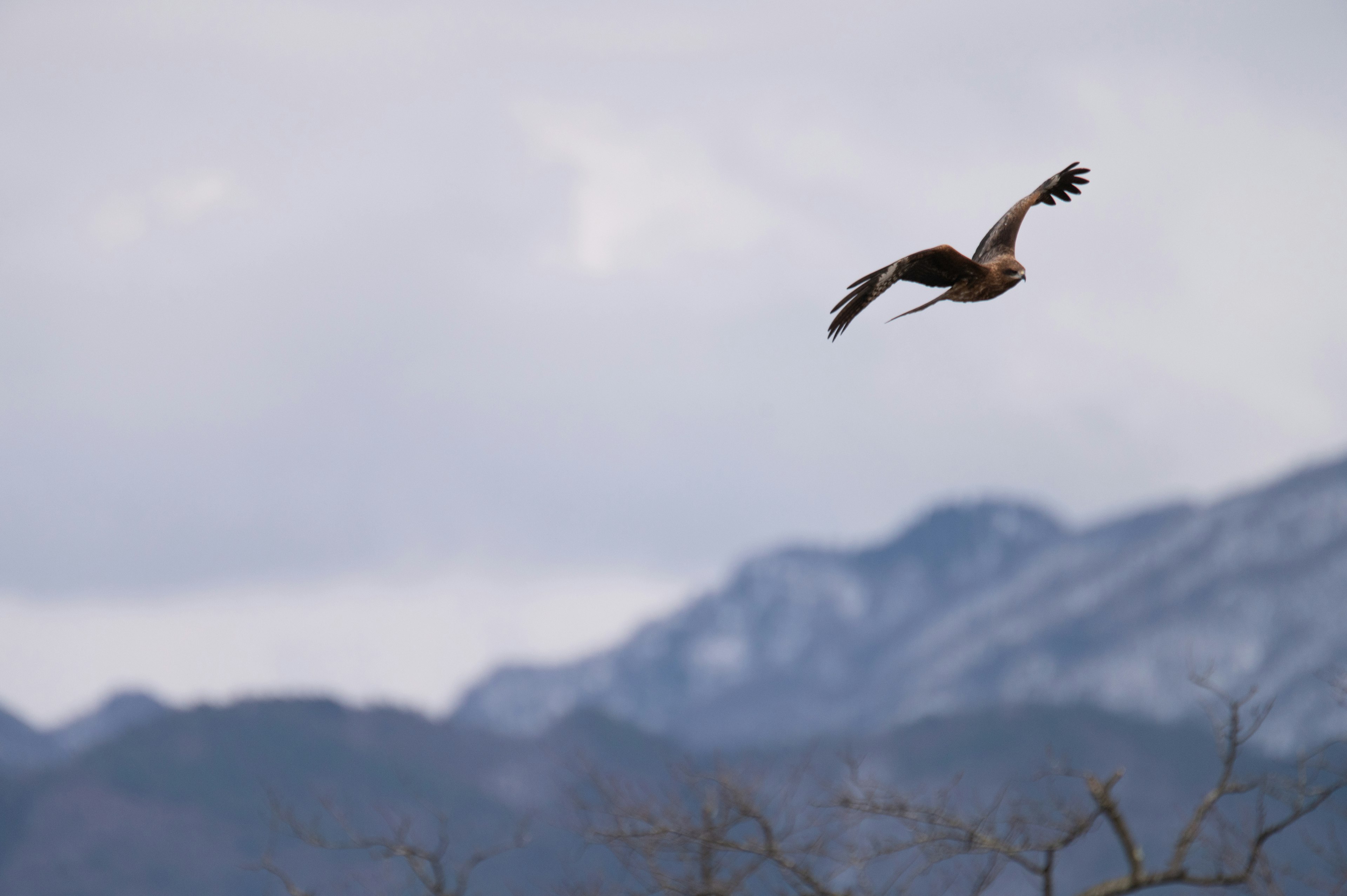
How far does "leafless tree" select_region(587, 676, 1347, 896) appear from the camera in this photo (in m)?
18.2

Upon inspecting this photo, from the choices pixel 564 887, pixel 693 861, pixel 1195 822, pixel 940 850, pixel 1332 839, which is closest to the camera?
pixel 1195 822

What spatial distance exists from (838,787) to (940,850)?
3.52 m

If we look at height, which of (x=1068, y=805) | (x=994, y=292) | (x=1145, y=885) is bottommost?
(x=1145, y=885)

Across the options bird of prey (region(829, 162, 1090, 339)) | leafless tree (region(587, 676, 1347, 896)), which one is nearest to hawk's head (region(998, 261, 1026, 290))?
bird of prey (region(829, 162, 1090, 339))

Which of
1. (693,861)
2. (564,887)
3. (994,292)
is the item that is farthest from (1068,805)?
(564,887)

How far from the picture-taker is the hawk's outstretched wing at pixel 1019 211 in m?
13.0

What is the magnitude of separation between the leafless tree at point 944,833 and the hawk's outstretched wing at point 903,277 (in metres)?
6.66

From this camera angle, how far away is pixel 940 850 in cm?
1939

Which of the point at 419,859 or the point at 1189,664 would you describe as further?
the point at 419,859

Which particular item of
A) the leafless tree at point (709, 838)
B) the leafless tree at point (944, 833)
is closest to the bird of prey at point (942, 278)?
the leafless tree at point (944, 833)

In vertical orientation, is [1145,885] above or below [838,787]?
below

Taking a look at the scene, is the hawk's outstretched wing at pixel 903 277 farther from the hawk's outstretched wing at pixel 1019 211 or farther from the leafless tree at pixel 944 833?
the leafless tree at pixel 944 833

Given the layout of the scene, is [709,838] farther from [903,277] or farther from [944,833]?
[903,277]

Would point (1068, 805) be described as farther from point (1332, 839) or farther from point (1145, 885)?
point (1332, 839)
